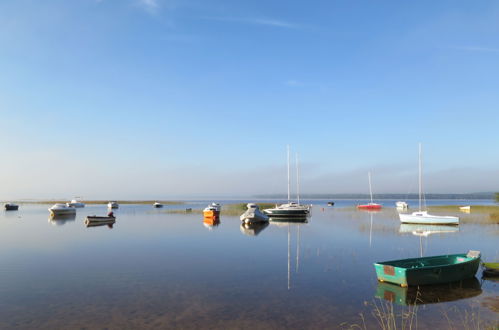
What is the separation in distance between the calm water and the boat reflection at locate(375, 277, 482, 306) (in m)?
0.06

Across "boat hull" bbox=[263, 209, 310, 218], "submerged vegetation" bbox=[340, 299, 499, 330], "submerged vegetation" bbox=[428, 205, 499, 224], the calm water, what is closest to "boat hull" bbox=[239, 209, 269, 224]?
"boat hull" bbox=[263, 209, 310, 218]

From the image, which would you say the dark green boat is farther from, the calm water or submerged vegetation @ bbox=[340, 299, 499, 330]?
submerged vegetation @ bbox=[340, 299, 499, 330]

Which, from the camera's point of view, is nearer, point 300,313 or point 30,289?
point 300,313

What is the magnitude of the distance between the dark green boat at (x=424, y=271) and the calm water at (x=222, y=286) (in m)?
0.54

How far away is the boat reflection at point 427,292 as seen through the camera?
16.2 m

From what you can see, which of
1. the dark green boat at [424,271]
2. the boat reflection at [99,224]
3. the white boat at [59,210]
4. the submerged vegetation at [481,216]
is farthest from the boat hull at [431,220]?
the white boat at [59,210]

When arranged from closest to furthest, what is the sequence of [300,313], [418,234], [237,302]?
[300,313] < [237,302] < [418,234]

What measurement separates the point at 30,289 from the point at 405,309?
19118 millimetres

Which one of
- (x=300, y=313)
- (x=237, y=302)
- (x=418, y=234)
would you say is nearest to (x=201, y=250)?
(x=237, y=302)

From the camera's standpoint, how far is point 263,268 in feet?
78.2

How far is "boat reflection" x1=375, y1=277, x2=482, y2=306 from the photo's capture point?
16.2m

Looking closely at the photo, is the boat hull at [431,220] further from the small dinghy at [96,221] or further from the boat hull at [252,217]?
the small dinghy at [96,221]

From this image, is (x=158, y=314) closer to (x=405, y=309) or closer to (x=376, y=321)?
(x=376, y=321)

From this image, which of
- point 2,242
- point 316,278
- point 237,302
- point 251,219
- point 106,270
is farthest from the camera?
point 251,219
